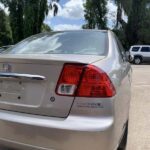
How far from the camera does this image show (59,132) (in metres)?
3.10

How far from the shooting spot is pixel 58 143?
3.12 metres

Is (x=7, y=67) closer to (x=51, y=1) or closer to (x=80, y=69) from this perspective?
(x=80, y=69)

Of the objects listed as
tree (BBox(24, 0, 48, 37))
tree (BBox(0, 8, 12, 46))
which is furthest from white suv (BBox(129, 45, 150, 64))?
tree (BBox(0, 8, 12, 46))

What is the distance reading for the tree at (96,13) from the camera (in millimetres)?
43013

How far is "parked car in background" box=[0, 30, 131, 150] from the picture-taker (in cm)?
310

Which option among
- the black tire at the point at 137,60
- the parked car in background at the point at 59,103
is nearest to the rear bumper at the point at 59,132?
the parked car in background at the point at 59,103

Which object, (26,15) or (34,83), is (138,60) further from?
(34,83)

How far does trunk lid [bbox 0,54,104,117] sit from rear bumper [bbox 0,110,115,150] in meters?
0.10

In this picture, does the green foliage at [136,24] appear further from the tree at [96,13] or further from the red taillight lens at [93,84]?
the red taillight lens at [93,84]

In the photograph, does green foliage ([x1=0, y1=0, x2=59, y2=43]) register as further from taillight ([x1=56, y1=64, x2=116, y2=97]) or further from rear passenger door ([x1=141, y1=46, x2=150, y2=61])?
taillight ([x1=56, y1=64, x2=116, y2=97])

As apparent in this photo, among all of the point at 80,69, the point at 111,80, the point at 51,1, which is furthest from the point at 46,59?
the point at 51,1

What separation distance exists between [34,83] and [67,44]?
3.16ft

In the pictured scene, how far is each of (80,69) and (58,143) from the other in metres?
0.68

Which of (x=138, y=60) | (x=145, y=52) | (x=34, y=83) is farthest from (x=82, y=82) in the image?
(x=145, y=52)
